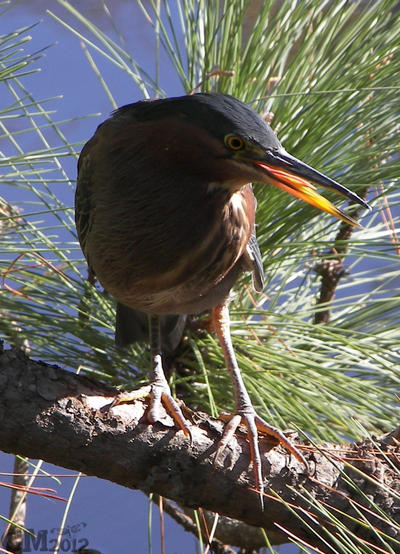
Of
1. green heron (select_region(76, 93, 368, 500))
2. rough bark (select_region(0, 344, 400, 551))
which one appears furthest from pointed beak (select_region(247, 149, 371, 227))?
rough bark (select_region(0, 344, 400, 551))

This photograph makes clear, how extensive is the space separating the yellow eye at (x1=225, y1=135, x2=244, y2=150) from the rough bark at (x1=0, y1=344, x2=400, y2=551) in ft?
0.91

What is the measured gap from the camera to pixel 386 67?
102cm

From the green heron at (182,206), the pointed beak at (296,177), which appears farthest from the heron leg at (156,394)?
the pointed beak at (296,177)

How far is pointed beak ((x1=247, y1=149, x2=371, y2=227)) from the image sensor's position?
818 millimetres

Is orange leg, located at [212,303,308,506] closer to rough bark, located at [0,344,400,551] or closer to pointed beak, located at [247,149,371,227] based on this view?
rough bark, located at [0,344,400,551]

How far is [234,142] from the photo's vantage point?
2.78ft

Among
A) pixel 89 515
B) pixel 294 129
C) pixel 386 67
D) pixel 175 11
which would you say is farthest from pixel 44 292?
pixel 175 11

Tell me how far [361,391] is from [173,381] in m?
0.25

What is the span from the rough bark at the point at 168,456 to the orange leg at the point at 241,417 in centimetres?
1

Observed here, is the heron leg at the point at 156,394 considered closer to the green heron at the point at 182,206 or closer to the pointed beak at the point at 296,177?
the green heron at the point at 182,206

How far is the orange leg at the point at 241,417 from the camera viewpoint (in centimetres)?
82

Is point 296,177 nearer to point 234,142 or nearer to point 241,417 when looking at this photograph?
point 234,142

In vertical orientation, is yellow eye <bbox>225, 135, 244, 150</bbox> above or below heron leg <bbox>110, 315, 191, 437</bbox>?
above

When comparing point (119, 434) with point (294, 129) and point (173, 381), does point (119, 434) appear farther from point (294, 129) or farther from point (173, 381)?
point (294, 129)
